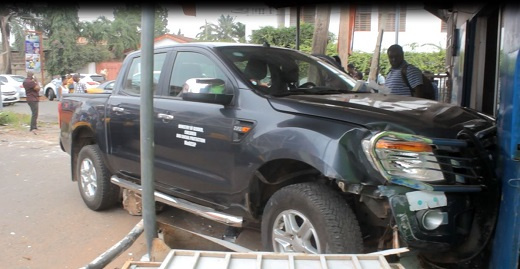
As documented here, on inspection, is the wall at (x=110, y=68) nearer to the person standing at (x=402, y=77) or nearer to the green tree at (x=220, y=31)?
the green tree at (x=220, y=31)

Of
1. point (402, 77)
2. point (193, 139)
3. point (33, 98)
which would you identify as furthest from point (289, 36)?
point (193, 139)

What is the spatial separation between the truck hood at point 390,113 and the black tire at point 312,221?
1.66 feet

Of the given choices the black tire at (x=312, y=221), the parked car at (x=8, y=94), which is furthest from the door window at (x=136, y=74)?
the parked car at (x=8, y=94)

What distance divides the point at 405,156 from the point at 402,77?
3.97 meters

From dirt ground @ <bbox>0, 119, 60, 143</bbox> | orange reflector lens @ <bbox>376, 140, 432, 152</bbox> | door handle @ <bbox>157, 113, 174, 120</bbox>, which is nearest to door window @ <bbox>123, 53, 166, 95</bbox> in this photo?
door handle @ <bbox>157, 113, 174, 120</bbox>

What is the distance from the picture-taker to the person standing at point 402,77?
6219 mm

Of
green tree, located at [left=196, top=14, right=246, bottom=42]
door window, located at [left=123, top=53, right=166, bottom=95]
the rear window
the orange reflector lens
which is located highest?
green tree, located at [left=196, top=14, right=246, bottom=42]

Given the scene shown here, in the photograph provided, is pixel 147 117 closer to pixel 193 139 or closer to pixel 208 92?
pixel 208 92

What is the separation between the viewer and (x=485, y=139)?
2920mm

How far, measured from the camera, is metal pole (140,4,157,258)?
9.11 ft

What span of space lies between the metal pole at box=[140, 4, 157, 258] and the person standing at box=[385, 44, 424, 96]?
4.12 meters

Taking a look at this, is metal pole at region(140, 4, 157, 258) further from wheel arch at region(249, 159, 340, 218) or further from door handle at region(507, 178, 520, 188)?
door handle at region(507, 178, 520, 188)

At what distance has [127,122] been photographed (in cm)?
451

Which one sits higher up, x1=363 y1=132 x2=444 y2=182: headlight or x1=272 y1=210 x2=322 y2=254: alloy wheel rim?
x1=363 y1=132 x2=444 y2=182: headlight
